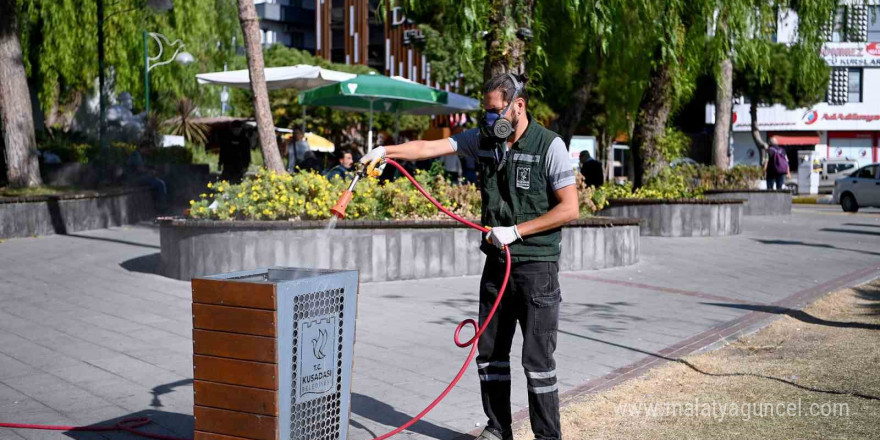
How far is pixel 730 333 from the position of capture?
792cm

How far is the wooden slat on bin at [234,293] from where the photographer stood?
A: 380 cm

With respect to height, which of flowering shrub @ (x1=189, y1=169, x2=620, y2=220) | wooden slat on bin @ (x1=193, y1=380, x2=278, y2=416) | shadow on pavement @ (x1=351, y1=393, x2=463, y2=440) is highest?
flowering shrub @ (x1=189, y1=169, x2=620, y2=220)

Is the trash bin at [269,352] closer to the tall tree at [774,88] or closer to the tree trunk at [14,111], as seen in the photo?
the tree trunk at [14,111]

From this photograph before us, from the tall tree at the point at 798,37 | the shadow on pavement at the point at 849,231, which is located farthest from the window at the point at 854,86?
the tall tree at the point at 798,37

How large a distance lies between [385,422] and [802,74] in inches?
555

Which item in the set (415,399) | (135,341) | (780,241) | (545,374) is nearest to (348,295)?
(545,374)

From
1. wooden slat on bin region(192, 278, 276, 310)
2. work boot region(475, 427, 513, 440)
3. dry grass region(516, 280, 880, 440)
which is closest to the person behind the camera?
wooden slat on bin region(192, 278, 276, 310)

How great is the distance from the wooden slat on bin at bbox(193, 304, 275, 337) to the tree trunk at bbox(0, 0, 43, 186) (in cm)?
1437

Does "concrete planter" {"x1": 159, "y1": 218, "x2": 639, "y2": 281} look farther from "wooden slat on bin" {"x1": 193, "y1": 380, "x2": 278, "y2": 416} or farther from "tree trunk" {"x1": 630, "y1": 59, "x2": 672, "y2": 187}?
"tree trunk" {"x1": 630, "y1": 59, "x2": 672, "y2": 187}

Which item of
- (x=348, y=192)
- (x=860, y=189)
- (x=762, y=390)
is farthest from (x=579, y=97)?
(x=348, y=192)

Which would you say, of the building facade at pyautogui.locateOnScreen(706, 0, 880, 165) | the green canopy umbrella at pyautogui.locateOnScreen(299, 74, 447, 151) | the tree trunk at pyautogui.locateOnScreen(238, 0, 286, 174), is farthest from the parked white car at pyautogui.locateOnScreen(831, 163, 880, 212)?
the building facade at pyautogui.locateOnScreen(706, 0, 880, 165)

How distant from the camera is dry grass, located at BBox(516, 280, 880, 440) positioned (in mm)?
5082

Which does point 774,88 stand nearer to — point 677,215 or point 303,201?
point 677,215

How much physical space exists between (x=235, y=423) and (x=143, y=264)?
8418mm
